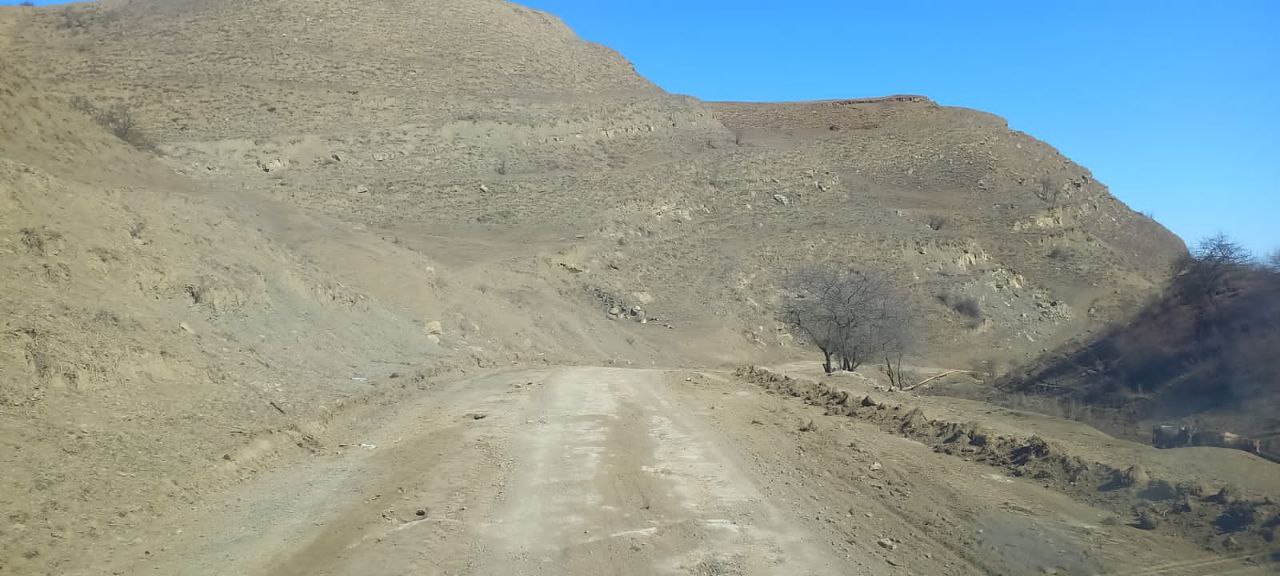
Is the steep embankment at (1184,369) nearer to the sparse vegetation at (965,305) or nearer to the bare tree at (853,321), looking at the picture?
the bare tree at (853,321)

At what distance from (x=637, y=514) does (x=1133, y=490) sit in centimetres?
542

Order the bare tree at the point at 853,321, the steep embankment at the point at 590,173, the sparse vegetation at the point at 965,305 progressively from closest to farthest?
1. the bare tree at the point at 853,321
2. the steep embankment at the point at 590,173
3. the sparse vegetation at the point at 965,305

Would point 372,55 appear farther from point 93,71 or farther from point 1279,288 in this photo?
point 1279,288

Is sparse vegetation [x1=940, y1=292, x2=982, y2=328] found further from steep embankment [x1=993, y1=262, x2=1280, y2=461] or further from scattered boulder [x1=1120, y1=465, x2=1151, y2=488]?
scattered boulder [x1=1120, y1=465, x2=1151, y2=488]

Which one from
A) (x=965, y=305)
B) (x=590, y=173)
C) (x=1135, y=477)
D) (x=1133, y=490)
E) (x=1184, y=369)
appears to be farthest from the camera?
(x=590, y=173)

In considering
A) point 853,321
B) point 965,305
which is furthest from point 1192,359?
point 965,305

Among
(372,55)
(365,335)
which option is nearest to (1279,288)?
(365,335)

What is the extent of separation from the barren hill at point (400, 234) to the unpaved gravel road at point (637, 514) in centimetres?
31

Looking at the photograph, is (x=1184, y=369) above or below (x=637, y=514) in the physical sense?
above

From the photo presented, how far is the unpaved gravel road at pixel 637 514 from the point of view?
6684mm

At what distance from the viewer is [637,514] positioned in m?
7.91

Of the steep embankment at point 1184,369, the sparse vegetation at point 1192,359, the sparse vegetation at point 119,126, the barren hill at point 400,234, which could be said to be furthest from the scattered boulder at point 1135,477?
the sparse vegetation at point 119,126

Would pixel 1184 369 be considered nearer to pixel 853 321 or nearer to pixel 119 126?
pixel 853 321

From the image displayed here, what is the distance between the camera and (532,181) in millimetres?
50844
